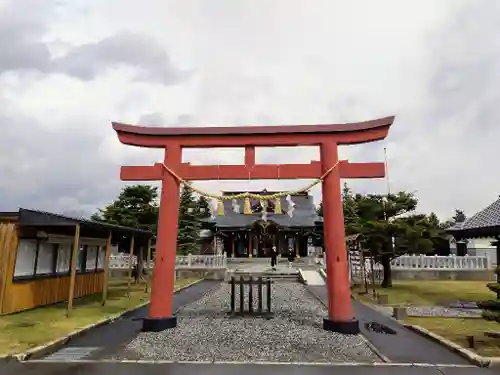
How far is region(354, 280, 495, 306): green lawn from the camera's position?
54.0 feet

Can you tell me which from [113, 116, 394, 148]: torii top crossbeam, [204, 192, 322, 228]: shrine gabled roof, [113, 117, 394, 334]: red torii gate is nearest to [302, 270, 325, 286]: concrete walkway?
[204, 192, 322, 228]: shrine gabled roof

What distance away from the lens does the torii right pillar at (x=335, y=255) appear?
10062 mm

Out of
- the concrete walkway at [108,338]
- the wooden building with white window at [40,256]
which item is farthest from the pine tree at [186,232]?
the concrete walkway at [108,338]

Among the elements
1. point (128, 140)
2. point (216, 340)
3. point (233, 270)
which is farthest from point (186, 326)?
point (233, 270)

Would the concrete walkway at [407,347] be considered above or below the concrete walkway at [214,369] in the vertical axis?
above

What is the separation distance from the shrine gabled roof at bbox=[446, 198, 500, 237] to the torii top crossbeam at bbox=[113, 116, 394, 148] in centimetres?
579

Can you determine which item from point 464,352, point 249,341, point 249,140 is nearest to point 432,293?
point 464,352

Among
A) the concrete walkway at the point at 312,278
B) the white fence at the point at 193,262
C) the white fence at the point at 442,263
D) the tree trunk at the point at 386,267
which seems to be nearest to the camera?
the tree trunk at the point at 386,267

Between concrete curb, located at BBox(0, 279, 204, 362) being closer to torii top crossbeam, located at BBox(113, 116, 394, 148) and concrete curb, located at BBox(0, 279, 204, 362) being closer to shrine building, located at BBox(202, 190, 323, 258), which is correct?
torii top crossbeam, located at BBox(113, 116, 394, 148)

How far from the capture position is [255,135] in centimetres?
1113

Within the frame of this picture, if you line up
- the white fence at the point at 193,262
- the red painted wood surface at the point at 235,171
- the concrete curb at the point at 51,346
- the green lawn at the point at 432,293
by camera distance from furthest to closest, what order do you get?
the white fence at the point at 193,262
the green lawn at the point at 432,293
the red painted wood surface at the point at 235,171
the concrete curb at the point at 51,346

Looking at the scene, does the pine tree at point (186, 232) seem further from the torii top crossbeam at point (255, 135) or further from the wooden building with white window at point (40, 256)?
the torii top crossbeam at point (255, 135)

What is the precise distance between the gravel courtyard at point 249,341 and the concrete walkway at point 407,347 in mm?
494

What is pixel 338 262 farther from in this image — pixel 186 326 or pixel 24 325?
pixel 24 325
